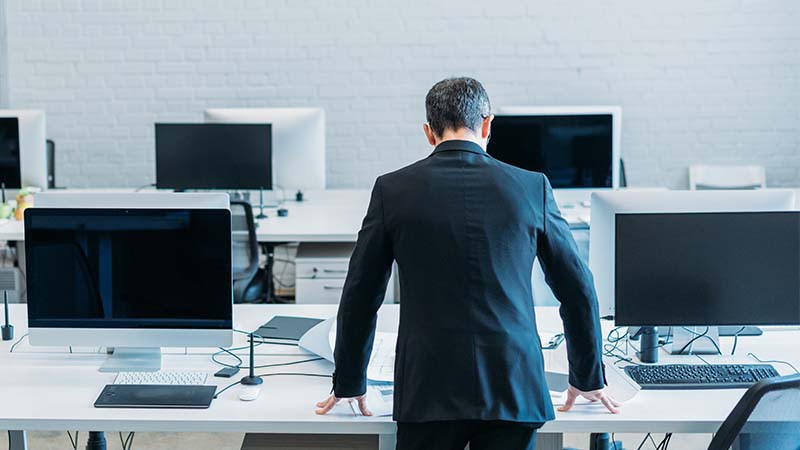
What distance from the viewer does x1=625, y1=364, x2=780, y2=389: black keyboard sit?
→ 2.21 m

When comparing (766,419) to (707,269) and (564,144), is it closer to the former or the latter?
(707,269)

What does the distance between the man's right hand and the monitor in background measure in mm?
2246

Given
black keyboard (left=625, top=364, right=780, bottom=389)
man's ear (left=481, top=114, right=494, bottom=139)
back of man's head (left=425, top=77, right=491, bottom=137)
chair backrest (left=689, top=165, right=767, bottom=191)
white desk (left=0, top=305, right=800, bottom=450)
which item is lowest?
white desk (left=0, top=305, right=800, bottom=450)

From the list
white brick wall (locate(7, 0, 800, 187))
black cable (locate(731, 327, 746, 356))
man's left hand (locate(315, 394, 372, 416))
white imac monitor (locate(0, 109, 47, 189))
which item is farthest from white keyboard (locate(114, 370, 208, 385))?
white brick wall (locate(7, 0, 800, 187))

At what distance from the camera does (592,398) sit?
2.04 m

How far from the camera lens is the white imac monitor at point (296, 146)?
14.6 ft

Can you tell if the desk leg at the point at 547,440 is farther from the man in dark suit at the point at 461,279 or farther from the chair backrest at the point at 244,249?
the chair backrest at the point at 244,249

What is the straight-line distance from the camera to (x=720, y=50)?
221 inches

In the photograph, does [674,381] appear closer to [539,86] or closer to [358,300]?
[358,300]

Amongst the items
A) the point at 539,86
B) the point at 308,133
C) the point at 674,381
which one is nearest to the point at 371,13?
the point at 539,86

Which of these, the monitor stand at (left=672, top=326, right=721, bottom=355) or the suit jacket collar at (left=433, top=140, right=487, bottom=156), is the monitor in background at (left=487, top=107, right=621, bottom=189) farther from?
the suit jacket collar at (left=433, top=140, right=487, bottom=156)

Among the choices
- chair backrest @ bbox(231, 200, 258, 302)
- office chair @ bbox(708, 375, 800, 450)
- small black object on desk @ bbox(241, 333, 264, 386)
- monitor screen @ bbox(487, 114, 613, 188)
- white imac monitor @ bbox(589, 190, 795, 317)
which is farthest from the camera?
monitor screen @ bbox(487, 114, 613, 188)

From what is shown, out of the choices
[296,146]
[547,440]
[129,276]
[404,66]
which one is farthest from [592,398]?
[404,66]

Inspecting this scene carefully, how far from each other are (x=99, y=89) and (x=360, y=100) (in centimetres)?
160
